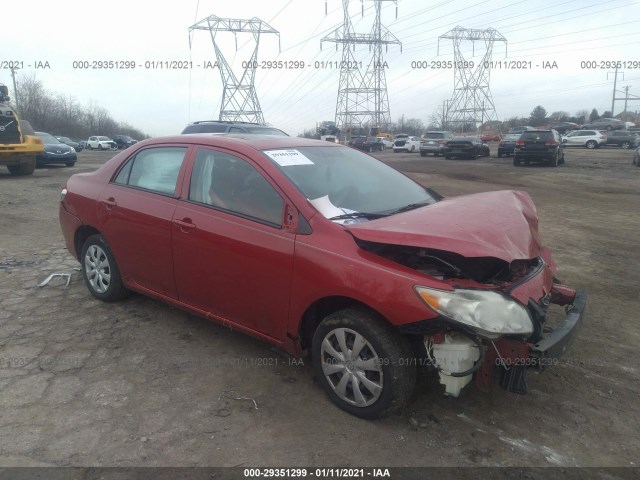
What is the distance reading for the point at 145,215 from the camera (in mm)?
3832

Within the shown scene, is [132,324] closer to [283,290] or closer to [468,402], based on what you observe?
[283,290]

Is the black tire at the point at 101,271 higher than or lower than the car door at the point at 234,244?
lower

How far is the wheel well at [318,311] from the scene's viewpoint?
2884mm

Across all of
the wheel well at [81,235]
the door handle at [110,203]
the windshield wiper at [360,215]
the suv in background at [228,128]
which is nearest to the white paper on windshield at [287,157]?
the windshield wiper at [360,215]

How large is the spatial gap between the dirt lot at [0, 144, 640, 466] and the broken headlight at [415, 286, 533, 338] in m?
0.68

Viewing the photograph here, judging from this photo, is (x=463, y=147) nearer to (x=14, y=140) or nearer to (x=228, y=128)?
(x=228, y=128)

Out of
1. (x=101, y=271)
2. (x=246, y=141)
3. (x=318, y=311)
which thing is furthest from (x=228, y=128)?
(x=318, y=311)

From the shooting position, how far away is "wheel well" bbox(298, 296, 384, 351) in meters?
2.88

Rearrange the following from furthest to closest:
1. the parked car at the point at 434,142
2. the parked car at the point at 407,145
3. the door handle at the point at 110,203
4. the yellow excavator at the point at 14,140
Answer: the parked car at the point at 407,145, the parked car at the point at 434,142, the yellow excavator at the point at 14,140, the door handle at the point at 110,203

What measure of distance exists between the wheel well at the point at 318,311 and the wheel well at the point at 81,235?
8.08 feet

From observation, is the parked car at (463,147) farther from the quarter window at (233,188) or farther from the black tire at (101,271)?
the quarter window at (233,188)

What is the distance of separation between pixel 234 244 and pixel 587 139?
144ft

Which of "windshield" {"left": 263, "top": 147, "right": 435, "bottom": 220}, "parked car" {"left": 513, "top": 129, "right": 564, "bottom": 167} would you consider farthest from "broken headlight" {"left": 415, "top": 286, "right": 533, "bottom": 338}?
"parked car" {"left": 513, "top": 129, "right": 564, "bottom": 167}

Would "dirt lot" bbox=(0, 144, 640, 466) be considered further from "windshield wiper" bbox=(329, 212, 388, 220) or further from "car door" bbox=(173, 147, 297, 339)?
"windshield wiper" bbox=(329, 212, 388, 220)
